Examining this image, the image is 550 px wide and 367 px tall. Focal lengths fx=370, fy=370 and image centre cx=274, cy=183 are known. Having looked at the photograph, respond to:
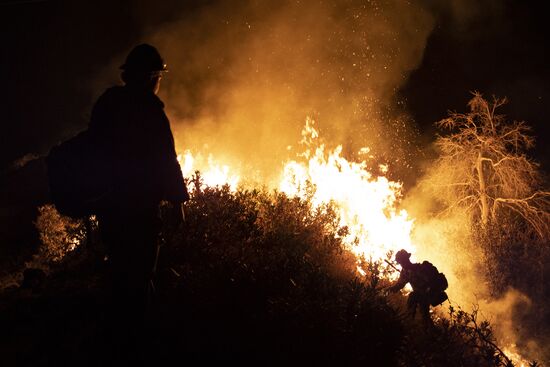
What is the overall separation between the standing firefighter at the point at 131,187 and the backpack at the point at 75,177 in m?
0.06

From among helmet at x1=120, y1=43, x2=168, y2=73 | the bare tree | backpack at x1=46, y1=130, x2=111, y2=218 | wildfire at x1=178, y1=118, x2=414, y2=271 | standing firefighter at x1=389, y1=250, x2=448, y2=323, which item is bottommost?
backpack at x1=46, y1=130, x2=111, y2=218

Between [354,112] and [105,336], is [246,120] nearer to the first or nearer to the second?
[354,112]

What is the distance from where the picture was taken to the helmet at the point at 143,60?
340 centimetres

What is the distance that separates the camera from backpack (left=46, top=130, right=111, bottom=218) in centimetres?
319

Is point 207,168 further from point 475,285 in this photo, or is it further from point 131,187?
point 131,187

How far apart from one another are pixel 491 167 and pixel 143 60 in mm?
17324

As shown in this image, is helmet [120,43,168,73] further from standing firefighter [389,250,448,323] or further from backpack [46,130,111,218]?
standing firefighter [389,250,448,323]

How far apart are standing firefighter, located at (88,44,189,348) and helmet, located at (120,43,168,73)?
0.23 meters

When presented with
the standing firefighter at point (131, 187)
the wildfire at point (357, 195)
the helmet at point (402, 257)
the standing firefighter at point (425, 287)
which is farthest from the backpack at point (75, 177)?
the wildfire at point (357, 195)

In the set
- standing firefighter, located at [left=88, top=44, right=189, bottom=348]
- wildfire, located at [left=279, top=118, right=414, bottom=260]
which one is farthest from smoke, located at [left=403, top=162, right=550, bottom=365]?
standing firefighter, located at [left=88, top=44, right=189, bottom=348]

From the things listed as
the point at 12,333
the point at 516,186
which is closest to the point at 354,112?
the point at 516,186

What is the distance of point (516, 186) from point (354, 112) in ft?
28.3

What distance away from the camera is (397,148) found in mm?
23344

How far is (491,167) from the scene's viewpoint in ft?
55.0
